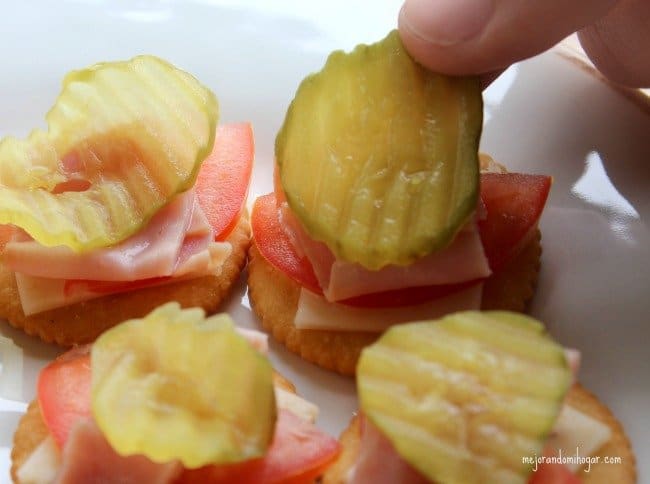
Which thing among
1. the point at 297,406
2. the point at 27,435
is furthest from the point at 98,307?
the point at 297,406

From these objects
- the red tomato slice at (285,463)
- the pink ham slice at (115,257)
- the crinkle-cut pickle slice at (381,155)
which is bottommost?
the red tomato slice at (285,463)

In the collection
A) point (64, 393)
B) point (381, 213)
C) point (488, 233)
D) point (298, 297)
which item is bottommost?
point (64, 393)

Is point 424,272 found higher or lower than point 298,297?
higher

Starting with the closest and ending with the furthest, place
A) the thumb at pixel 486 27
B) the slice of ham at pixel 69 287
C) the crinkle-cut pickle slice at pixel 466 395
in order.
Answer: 1. the crinkle-cut pickle slice at pixel 466 395
2. the thumb at pixel 486 27
3. the slice of ham at pixel 69 287

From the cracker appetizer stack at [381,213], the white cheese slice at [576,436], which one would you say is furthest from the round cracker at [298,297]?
the white cheese slice at [576,436]

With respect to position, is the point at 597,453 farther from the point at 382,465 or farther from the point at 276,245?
the point at 276,245

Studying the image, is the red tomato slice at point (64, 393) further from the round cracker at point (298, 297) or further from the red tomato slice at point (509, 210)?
the red tomato slice at point (509, 210)

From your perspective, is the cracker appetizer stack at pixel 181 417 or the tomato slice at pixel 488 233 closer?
the cracker appetizer stack at pixel 181 417
